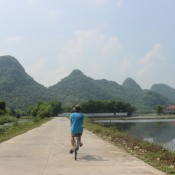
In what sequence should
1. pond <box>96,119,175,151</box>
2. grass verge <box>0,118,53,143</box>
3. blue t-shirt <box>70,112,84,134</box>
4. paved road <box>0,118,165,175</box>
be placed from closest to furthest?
paved road <box>0,118,165,175</box>
blue t-shirt <box>70,112,84,134</box>
grass verge <box>0,118,53,143</box>
pond <box>96,119,175,151</box>

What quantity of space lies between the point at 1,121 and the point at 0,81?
115m

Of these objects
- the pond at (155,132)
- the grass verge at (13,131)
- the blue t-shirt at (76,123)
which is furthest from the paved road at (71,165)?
the grass verge at (13,131)

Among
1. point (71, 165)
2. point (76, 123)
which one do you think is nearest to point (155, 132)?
point (76, 123)

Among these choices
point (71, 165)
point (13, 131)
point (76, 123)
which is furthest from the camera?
point (13, 131)

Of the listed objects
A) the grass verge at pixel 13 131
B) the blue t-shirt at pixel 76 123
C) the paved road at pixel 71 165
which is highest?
the blue t-shirt at pixel 76 123

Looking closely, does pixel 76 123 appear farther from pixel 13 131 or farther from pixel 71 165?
pixel 13 131

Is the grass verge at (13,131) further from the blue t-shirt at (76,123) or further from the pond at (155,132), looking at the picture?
the blue t-shirt at (76,123)

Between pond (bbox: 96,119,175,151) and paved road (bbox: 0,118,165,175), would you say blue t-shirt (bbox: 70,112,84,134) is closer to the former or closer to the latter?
paved road (bbox: 0,118,165,175)

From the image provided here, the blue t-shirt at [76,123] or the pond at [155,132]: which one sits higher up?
the blue t-shirt at [76,123]

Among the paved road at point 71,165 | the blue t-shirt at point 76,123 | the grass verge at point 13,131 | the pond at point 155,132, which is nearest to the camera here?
the paved road at point 71,165

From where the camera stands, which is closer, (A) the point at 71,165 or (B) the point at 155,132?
(A) the point at 71,165

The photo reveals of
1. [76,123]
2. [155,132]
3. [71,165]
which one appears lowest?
[71,165]

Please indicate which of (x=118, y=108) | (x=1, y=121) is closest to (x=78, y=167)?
(x=1, y=121)

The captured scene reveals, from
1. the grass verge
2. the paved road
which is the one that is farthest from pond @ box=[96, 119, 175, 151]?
the grass verge
